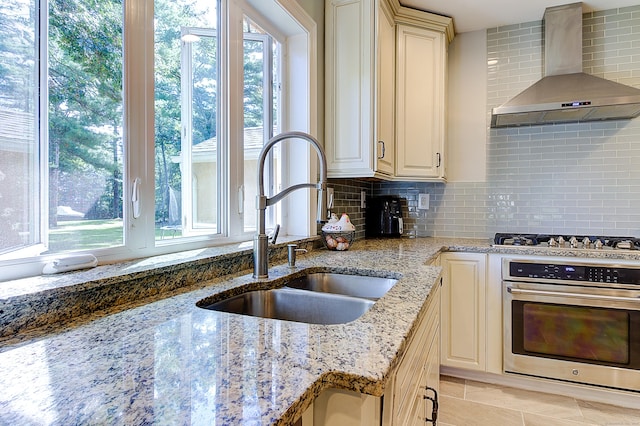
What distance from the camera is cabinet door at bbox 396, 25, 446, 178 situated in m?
2.53

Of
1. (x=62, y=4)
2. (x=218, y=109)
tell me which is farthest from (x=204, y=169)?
(x=62, y=4)

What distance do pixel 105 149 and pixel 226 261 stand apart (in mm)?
562

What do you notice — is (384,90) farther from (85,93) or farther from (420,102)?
(85,93)

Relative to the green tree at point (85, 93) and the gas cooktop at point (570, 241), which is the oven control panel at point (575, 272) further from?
the green tree at point (85, 93)

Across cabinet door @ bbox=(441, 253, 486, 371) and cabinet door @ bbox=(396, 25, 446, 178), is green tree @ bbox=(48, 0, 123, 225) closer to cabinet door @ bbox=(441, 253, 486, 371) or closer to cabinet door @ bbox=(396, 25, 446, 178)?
cabinet door @ bbox=(396, 25, 446, 178)

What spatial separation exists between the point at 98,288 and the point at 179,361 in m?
0.44

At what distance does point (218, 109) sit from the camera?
5.37 ft

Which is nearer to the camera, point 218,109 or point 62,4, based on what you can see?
point 62,4

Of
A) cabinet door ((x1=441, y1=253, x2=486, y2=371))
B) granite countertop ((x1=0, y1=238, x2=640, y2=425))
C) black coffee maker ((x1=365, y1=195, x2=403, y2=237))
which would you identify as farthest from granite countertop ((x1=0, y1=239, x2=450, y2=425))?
black coffee maker ((x1=365, y1=195, x2=403, y2=237))

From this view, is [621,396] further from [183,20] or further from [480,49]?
[183,20]

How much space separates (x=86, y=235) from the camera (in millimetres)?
1080

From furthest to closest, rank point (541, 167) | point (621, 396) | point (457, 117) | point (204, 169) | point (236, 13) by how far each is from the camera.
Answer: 1. point (457, 117)
2. point (541, 167)
3. point (621, 396)
4. point (236, 13)
5. point (204, 169)

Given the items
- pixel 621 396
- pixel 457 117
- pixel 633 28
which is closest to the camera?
pixel 621 396

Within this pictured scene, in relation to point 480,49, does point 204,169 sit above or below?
below
